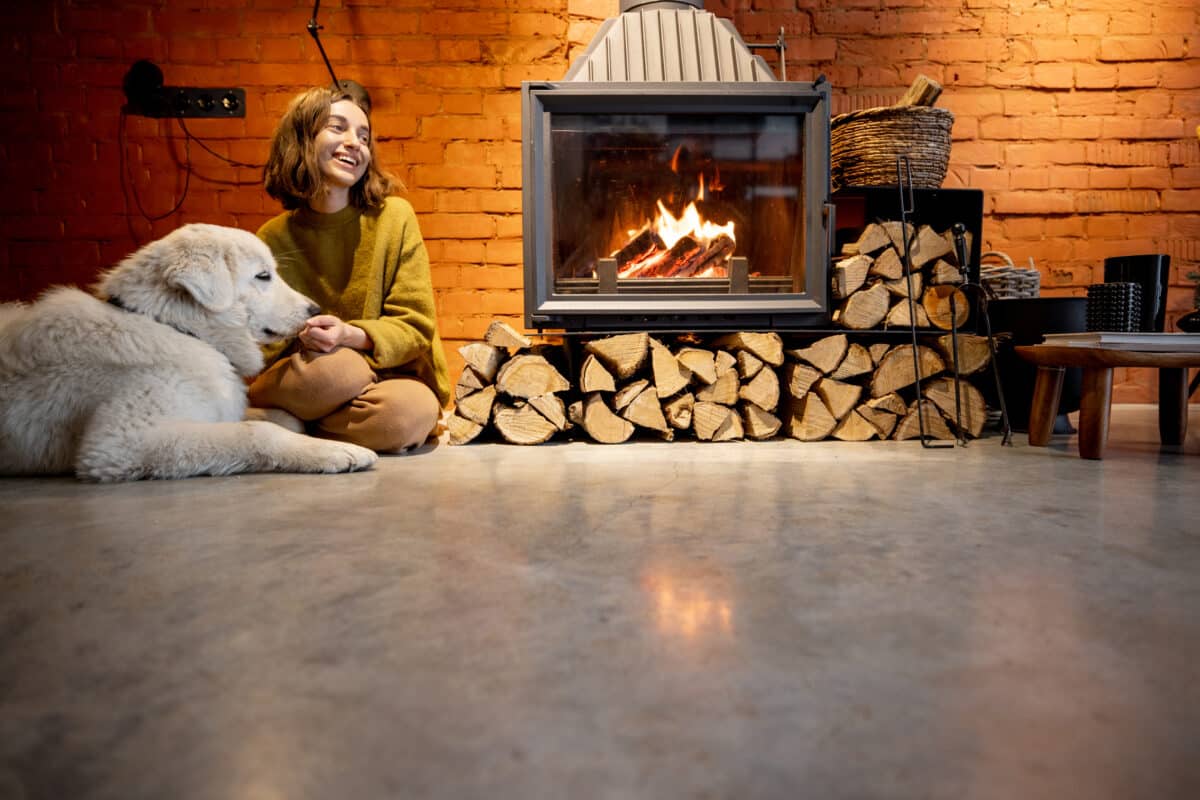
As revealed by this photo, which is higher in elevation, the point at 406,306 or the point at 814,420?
the point at 406,306

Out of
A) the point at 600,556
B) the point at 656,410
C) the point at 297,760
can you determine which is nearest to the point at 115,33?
the point at 656,410

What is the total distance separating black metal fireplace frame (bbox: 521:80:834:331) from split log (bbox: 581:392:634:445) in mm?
244

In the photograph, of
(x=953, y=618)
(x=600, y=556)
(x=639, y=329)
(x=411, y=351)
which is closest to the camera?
(x=953, y=618)

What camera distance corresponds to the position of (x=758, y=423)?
2426mm

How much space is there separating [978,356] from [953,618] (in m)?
1.74

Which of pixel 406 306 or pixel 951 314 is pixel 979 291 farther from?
pixel 406 306

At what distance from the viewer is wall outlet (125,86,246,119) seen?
9.59 feet

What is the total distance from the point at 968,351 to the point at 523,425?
1.44 meters

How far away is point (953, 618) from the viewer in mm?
930

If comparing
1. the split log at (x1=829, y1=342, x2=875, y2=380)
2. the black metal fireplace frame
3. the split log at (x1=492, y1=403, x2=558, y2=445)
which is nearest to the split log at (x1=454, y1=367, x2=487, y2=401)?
the split log at (x1=492, y1=403, x2=558, y2=445)

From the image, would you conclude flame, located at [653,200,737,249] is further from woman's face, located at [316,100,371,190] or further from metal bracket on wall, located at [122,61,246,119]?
metal bracket on wall, located at [122,61,246,119]

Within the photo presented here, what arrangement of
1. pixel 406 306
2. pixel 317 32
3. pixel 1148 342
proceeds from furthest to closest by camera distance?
pixel 317 32 < pixel 406 306 < pixel 1148 342

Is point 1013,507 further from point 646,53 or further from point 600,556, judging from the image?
point 646,53

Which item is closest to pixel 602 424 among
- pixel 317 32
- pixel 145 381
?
pixel 145 381
